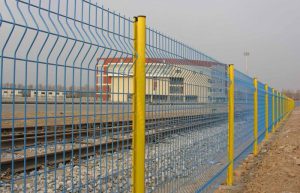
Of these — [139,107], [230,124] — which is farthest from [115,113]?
[230,124]

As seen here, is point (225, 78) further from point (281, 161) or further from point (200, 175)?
point (281, 161)

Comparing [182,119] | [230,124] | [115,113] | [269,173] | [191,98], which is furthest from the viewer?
[269,173]

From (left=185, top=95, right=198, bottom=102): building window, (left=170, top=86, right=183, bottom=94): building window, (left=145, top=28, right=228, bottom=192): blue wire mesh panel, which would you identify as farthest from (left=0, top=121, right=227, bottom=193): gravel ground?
(left=170, top=86, right=183, bottom=94): building window

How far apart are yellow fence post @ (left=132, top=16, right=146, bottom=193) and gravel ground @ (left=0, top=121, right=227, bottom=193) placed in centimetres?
10

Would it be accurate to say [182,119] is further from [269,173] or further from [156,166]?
[269,173]

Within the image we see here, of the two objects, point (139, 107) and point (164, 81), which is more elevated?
point (164, 81)

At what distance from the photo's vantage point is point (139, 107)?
3.53 metres

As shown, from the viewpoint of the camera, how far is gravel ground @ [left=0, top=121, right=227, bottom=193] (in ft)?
11.0

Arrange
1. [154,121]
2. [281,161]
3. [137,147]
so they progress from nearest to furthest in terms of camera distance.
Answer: [137,147] < [154,121] < [281,161]

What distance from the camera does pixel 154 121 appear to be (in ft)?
12.9

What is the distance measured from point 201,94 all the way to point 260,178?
3.77 metres

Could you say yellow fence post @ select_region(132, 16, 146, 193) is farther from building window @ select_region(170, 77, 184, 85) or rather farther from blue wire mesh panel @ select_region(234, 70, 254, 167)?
blue wire mesh panel @ select_region(234, 70, 254, 167)

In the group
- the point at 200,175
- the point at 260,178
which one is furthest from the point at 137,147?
the point at 260,178

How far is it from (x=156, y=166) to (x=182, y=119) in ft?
3.04
